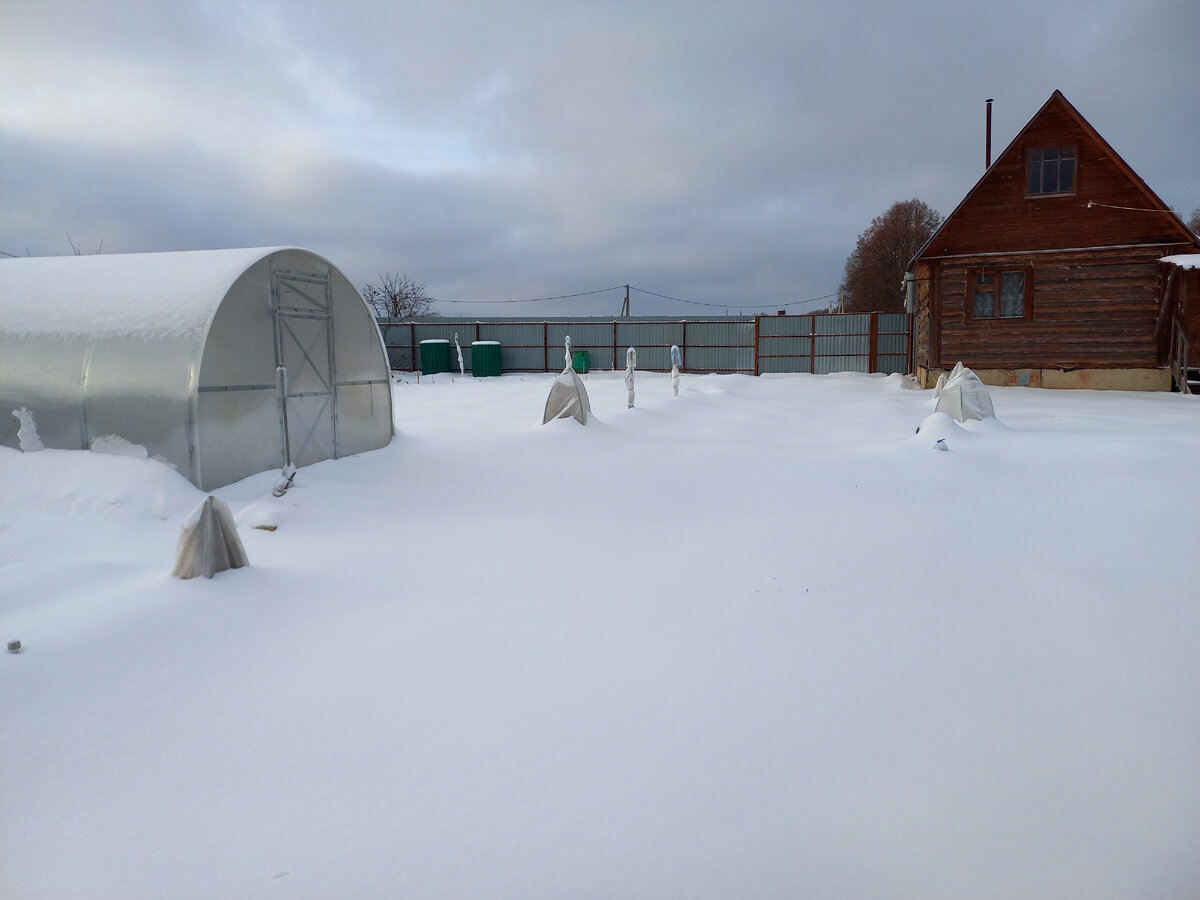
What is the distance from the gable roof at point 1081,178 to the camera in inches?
658

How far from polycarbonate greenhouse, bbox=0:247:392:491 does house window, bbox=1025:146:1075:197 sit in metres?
17.2

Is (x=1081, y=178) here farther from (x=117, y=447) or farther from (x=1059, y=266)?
(x=117, y=447)

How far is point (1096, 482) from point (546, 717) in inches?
269

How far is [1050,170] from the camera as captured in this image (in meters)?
17.5

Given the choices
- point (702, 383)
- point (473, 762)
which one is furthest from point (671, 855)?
point (702, 383)

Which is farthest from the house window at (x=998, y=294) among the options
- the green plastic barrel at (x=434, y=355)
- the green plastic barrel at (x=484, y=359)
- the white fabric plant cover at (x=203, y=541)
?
the white fabric plant cover at (x=203, y=541)

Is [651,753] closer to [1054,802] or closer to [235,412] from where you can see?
[1054,802]

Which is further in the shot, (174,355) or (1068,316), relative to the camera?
(1068,316)

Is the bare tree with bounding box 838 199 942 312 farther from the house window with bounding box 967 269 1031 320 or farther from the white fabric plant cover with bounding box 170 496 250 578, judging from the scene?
the white fabric plant cover with bounding box 170 496 250 578

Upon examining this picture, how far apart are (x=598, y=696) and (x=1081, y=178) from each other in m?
19.5

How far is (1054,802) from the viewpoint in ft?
8.93

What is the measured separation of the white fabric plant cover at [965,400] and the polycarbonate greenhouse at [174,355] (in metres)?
8.93

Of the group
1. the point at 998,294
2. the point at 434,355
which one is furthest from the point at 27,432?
the point at 434,355

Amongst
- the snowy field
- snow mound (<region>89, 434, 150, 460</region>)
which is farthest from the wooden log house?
snow mound (<region>89, 434, 150, 460</region>)
